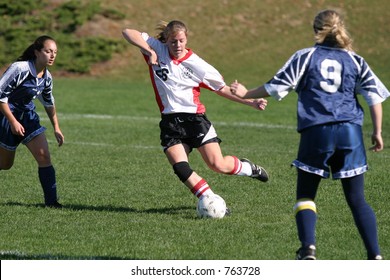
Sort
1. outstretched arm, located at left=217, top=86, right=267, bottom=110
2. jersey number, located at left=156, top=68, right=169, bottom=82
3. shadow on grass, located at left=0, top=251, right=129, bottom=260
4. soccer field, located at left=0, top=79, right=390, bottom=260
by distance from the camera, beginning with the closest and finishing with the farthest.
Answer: shadow on grass, located at left=0, top=251, right=129, bottom=260 → soccer field, located at left=0, top=79, right=390, bottom=260 → outstretched arm, located at left=217, top=86, right=267, bottom=110 → jersey number, located at left=156, top=68, right=169, bottom=82

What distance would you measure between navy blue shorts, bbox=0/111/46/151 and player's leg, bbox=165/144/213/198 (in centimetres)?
147

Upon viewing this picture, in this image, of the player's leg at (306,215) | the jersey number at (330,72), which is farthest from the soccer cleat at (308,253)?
the jersey number at (330,72)

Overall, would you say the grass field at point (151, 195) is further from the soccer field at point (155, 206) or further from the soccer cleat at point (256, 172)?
the soccer cleat at point (256, 172)

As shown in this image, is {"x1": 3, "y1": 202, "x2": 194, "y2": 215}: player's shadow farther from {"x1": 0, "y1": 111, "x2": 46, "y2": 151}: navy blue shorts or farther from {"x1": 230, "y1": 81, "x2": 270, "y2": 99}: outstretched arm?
{"x1": 230, "y1": 81, "x2": 270, "y2": 99}: outstretched arm

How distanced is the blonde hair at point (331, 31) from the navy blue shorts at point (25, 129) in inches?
152

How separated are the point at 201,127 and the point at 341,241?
209 centimetres

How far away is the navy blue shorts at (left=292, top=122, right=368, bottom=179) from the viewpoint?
661 centimetres

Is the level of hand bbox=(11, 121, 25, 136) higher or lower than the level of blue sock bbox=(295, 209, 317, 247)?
lower

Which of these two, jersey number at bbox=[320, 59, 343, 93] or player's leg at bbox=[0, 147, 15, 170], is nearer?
jersey number at bbox=[320, 59, 343, 93]

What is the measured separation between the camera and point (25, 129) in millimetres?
9547

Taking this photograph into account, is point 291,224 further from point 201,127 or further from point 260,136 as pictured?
point 260,136

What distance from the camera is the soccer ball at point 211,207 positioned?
877cm

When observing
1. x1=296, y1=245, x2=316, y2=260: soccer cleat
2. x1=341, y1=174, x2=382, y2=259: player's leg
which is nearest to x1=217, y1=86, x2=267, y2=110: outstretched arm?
x1=341, y1=174, x2=382, y2=259: player's leg

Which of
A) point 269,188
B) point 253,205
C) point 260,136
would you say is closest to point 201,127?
point 253,205
